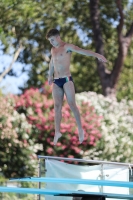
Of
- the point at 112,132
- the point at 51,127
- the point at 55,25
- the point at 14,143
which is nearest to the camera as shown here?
the point at 14,143

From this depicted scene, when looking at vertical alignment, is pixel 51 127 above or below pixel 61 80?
below

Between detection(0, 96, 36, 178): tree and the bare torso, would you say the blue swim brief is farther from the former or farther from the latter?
detection(0, 96, 36, 178): tree

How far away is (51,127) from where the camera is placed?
1441cm

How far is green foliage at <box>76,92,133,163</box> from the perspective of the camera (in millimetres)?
14656

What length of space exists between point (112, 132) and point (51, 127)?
5.09ft

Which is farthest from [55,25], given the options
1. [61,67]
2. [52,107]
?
[61,67]

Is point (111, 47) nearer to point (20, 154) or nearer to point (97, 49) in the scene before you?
point (97, 49)

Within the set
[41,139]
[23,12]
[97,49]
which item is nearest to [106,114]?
[41,139]

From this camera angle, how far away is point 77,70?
25.1 m

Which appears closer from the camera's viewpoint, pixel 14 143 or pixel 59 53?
pixel 59 53

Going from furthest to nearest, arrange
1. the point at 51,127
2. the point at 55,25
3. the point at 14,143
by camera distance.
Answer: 1. the point at 55,25
2. the point at 51,127
3. the point at 14,143

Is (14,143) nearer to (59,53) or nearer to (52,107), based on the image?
(52,107)

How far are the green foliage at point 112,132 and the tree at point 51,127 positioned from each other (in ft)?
0.70

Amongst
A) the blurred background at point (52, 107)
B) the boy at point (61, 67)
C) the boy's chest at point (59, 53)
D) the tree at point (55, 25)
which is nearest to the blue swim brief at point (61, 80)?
the boy at point (61, 67)
